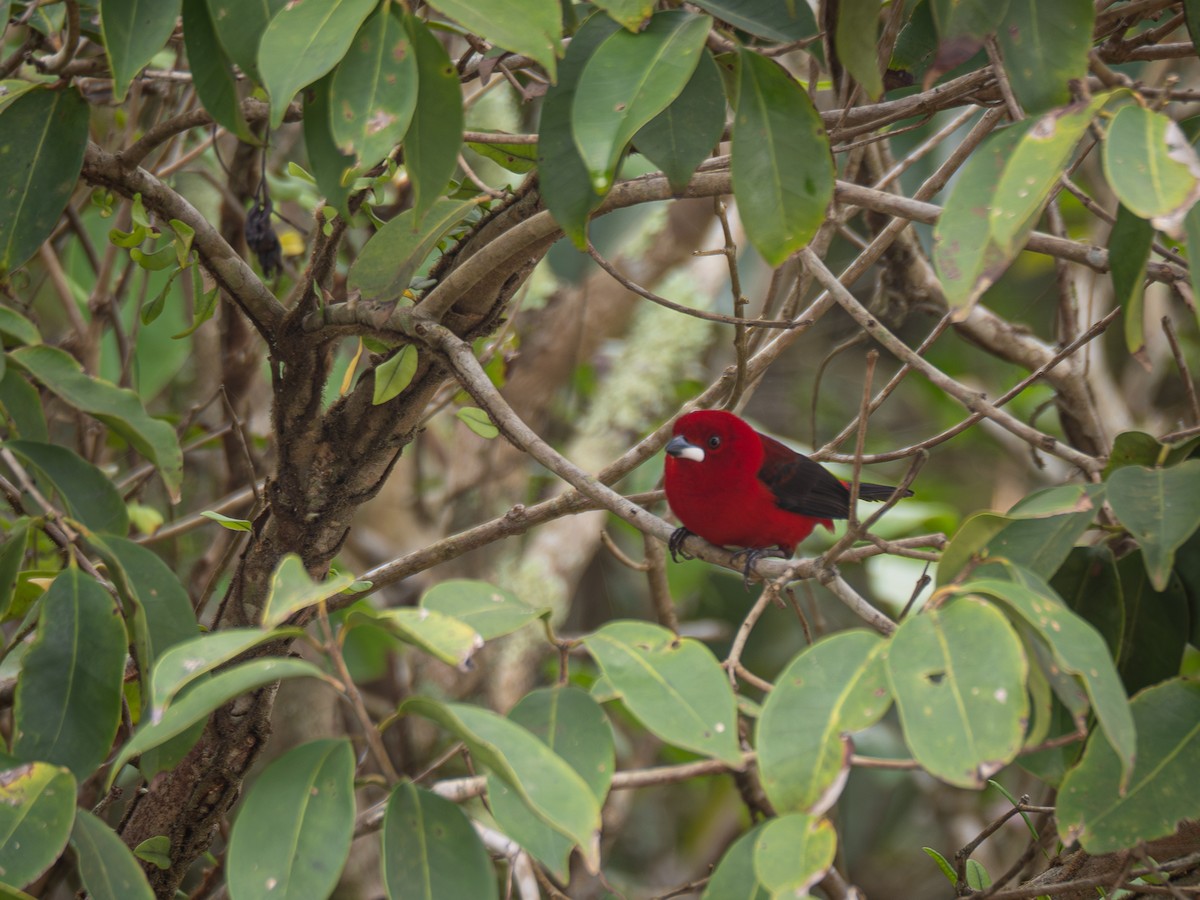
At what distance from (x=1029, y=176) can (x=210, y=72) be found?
3.34ft

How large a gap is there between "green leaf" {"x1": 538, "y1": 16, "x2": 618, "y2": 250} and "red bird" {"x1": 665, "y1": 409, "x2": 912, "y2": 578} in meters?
1.66

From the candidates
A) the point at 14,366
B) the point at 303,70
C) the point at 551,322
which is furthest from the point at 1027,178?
the point at 551,322

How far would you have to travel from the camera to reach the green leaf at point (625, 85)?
1.19 metres

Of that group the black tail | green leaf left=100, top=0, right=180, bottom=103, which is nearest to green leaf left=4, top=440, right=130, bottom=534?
green leaf left=100, top=0, right=180, bottom=103

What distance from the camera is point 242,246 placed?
137 inches

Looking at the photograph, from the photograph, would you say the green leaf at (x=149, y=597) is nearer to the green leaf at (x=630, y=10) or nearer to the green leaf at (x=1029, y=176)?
the green leaf at (x=630, y=10)

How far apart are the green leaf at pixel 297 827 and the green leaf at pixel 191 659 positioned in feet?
0.49

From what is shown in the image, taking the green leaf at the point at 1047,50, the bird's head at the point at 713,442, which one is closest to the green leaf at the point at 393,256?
the green leaf at the point at 1047,50

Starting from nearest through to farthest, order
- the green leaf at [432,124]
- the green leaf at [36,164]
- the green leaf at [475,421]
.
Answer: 1. the green leaf at [432,124]
2. the green leaf at [36,164]
3. the green leaf at [475,421]

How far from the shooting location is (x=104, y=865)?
1.18m

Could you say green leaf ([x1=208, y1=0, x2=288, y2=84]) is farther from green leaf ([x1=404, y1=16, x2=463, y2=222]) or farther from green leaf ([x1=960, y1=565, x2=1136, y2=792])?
green leaf ([x1=960, y1=565, x2=1136, y2=792])

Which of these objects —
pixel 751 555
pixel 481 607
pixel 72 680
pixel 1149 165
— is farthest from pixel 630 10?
pixel 751 555

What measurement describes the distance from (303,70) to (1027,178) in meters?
0.72

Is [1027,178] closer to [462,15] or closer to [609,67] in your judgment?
[609,67]
